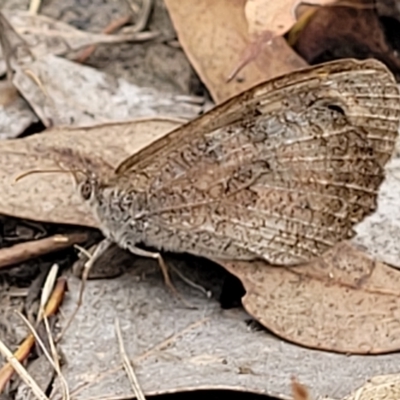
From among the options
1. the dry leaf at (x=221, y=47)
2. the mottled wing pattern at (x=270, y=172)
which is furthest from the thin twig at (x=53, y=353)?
the dry leaf at (x=221, y=47)

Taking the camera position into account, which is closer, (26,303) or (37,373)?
(37,373)

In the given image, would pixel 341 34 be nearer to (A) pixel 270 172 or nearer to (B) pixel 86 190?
(A) pixel 270 172

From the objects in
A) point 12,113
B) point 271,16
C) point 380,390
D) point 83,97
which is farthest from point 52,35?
point 380,390

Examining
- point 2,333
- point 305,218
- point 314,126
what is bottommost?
point 2,333

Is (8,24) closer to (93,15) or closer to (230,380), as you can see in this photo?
(93,15)

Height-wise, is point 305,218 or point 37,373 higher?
point 305,218

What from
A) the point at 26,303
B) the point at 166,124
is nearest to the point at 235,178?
the point at 166,124

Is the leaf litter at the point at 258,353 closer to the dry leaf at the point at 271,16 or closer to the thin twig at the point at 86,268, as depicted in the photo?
the thin twig at the point at 86,268
